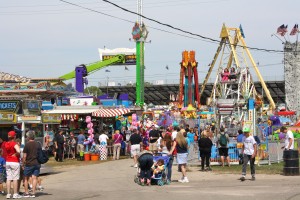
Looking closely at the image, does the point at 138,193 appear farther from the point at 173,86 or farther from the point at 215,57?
the point at 173,86

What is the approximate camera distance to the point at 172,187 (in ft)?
54.9

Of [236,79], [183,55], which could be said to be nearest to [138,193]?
[236,79]

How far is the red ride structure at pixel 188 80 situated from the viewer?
7694 centimetres

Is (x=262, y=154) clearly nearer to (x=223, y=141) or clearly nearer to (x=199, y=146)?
(x=223, y=141)

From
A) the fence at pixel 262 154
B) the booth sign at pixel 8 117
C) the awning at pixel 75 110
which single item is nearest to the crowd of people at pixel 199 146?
the fence at pixel 262 154

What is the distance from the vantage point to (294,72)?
84.6 m

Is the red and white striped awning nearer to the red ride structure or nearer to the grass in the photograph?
the grass

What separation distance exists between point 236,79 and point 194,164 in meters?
29.4

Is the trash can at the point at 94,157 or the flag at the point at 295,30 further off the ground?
Result: the flag at the point at 295,30

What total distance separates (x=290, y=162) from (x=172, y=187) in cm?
475

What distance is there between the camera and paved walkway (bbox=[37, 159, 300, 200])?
570 inches

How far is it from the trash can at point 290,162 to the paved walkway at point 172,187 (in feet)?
1.24

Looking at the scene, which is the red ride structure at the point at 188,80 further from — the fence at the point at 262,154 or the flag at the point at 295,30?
the fence at the point at 262,154

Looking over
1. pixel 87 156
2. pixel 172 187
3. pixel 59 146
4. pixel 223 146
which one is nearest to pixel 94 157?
pixel 87 156
